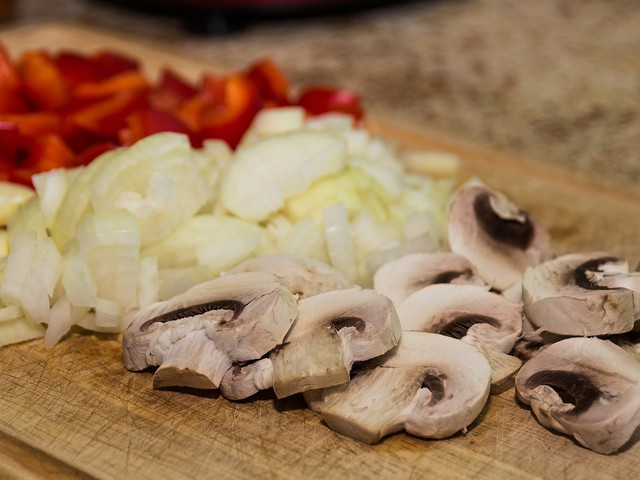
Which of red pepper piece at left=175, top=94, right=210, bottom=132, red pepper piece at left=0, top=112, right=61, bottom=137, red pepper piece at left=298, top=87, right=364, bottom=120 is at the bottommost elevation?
red pepper piece at left=298, top=87, right=364, bottom=120

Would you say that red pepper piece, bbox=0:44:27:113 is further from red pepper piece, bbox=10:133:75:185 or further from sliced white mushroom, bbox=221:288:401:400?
sliced white mushroom, bbox=221:288:401:400

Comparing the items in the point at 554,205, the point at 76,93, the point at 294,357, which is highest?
the point at 76,93

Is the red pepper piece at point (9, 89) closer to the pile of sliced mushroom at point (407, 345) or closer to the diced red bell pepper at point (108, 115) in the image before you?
the diced red bell pepper at point (108, 115)

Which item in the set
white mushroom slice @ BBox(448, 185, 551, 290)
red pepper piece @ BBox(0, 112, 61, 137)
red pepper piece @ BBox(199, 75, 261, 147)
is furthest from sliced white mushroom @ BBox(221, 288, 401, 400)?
red pepper piece @ BBox(0, 112, 61, 137)

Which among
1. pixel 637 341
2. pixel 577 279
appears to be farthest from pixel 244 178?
pixel 637 341

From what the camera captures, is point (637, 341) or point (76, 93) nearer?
point (637, 341)

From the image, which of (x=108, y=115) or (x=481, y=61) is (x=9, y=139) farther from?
(x=481, y=61)

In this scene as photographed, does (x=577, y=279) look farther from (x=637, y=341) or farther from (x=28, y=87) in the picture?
(x=28, y=87)
